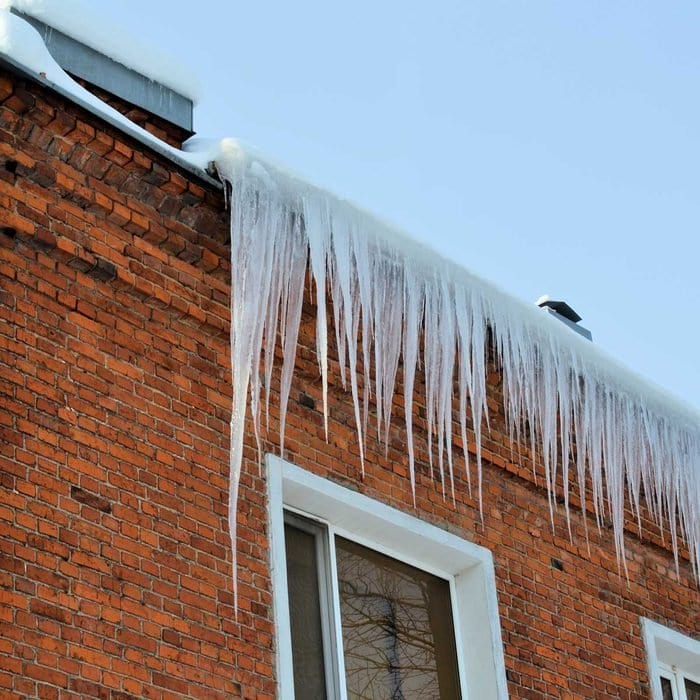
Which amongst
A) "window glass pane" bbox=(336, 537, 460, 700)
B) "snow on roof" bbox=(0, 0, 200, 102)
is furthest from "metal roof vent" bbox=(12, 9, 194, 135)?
"window glass pane" bbox=(336, 537, 460, 700)

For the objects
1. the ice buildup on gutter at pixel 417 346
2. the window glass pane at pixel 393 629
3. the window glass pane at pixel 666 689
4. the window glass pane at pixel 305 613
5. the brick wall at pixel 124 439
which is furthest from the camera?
the window glass pane at pixel 666 689

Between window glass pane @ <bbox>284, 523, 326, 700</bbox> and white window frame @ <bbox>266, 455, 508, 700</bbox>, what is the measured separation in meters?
0.08

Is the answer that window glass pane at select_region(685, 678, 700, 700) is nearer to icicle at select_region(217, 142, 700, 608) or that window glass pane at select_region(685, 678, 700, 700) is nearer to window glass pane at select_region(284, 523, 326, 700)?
icicle at select_region(217, 142, 700, 608)

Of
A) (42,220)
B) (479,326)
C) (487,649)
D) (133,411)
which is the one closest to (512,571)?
(487,649)

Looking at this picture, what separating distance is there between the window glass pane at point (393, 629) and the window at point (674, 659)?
4.73 ft

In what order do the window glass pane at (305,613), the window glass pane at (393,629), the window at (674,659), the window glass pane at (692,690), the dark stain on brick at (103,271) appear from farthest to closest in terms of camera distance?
the window glass pane at (692,690), the window at (674,659), the window glass pane at (393,629), the window glass pane at (305,613), the dark stain on brick at (103,271)

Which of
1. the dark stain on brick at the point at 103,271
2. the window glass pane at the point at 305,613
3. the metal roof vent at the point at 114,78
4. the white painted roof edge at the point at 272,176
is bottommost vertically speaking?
the window glass pane at the point at 305,613

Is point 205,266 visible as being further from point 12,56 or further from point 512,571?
point 512,571

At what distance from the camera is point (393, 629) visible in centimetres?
731

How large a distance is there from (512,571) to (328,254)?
1.78 meters

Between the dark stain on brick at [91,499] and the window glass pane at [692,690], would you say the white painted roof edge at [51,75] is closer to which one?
the dark stain on brick at [91,499]

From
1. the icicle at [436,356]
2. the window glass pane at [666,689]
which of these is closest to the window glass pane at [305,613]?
the icicle at [436,356]

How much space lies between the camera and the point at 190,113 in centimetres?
727

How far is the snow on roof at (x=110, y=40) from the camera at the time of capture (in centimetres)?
693
